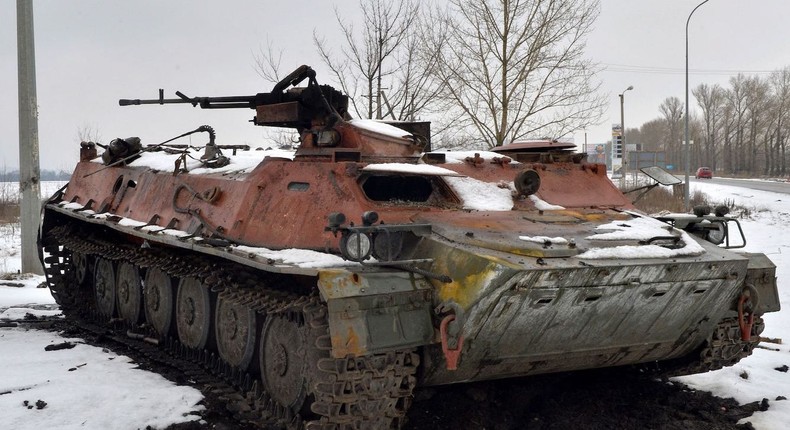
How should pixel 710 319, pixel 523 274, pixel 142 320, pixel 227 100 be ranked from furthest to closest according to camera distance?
1. pixel 142 320
2. pixel 227 100
3. pixel 710 319
4. pixel 523 274

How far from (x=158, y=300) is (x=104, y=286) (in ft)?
6.21

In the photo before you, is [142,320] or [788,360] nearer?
[788,360]

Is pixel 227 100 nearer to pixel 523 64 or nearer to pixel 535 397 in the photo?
pixel 535 397

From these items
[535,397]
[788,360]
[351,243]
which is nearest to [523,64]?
[788,360]

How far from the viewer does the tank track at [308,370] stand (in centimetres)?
547

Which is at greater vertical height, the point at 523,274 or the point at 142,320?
the point at 523,274

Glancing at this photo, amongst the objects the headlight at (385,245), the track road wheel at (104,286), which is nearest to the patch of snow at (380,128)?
the headlight at (385,245)

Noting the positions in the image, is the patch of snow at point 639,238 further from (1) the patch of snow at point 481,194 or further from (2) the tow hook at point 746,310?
(1) the patch of snow at point 481,194

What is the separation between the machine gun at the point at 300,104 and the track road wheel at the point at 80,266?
433 centimetres

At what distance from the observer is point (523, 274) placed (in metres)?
5.20

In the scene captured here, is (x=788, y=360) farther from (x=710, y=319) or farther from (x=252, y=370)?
(x=252, y=370)

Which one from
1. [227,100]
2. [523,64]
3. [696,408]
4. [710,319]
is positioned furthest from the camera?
[523,64]

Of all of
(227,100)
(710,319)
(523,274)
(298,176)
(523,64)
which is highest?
(523,64)

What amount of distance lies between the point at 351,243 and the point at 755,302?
3.35 meters
